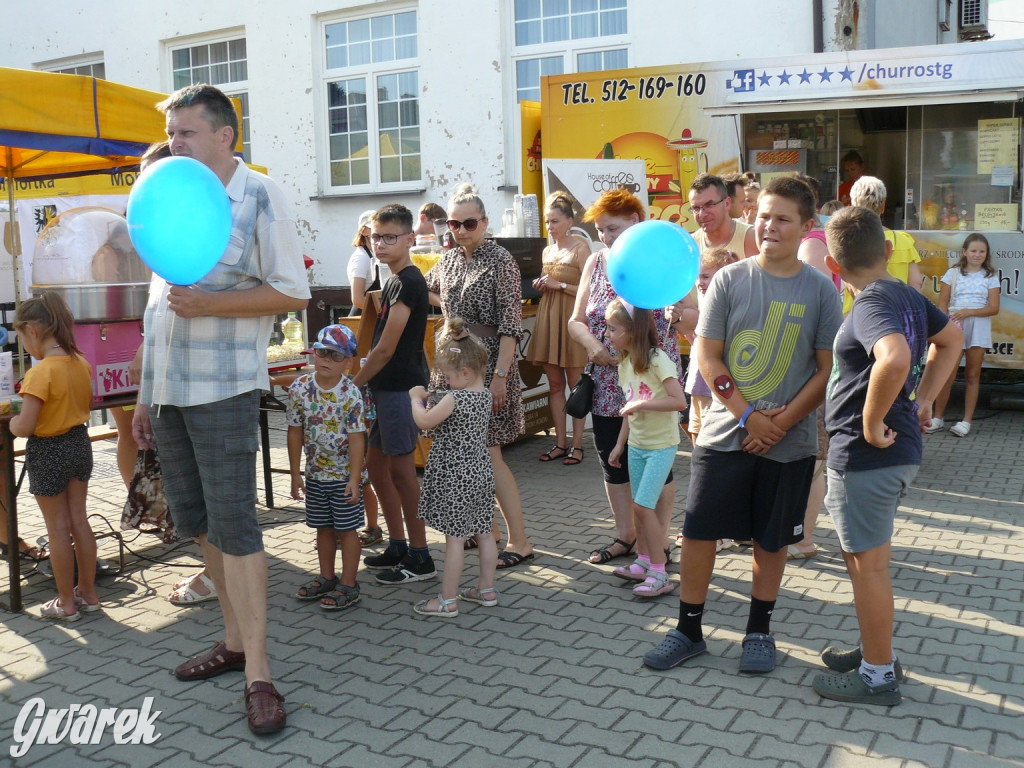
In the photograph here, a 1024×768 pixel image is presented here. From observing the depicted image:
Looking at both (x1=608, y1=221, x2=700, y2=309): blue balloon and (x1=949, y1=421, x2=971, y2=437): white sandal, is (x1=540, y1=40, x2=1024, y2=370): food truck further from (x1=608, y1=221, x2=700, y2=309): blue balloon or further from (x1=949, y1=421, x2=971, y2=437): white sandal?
(x1=608, y1=221, x2=700, y2=309): blue balloon

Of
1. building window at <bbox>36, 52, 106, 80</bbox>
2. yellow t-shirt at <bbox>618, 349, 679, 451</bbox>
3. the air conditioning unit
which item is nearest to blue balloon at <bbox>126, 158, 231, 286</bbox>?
yellow t-shirt at <bbox>618, 349, 679, 451</bbox>

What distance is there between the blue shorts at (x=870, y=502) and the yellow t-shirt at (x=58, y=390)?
3489mm

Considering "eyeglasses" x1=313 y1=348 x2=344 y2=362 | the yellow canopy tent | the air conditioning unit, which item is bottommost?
"eyeglasses" x1=313 y1=348 x2=344 y2=362

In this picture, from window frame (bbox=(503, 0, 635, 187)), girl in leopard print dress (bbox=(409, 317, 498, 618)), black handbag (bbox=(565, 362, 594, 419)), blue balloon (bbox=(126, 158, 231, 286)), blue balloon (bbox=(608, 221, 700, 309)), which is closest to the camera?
blue balloon (bbox=(126, 158, 231, 286))

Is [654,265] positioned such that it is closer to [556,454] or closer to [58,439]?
[58,439]

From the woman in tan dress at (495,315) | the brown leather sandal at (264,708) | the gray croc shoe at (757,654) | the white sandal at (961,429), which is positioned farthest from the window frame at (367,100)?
the brown leather sandal at (264,708)

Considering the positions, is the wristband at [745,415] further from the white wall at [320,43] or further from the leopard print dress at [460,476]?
the white wall at [320,43]

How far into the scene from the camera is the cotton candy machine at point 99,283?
5328 millimetres

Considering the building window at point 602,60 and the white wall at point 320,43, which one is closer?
the white wall at point 320,43

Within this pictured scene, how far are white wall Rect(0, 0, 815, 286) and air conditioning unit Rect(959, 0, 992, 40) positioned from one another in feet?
30.4

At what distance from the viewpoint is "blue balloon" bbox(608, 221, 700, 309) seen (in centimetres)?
413

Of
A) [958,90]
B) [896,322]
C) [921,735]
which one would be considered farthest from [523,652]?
[958,90]

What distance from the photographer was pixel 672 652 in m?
3.79

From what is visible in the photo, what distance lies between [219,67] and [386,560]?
12250 millimetres
